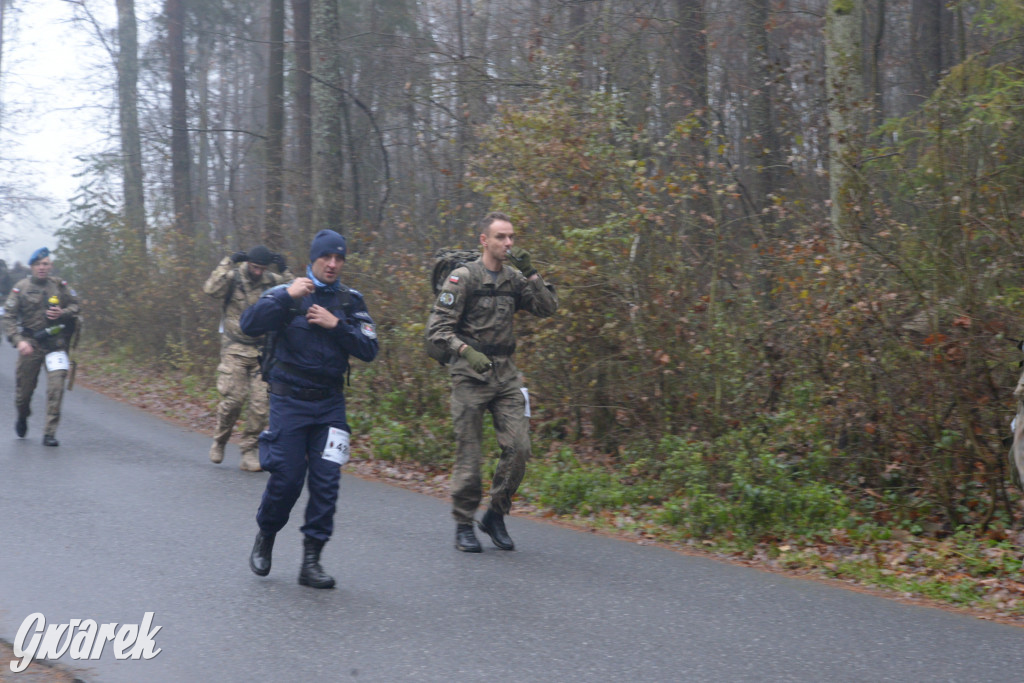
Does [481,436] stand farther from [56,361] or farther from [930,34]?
[930,34]

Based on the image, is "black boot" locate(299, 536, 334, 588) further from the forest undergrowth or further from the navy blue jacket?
the forest undergrowth

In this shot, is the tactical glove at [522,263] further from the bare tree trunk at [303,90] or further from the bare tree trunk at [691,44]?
the bare tree trunk at [303,90]

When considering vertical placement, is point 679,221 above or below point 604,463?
above

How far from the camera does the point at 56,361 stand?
11406 millimetres

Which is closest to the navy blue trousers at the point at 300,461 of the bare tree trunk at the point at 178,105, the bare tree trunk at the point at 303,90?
the bare tree trunk at the point at 303,90

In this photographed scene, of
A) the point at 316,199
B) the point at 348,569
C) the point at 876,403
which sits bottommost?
the point at 348,569

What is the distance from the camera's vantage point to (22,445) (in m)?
11.5

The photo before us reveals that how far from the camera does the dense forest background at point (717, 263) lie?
788cm

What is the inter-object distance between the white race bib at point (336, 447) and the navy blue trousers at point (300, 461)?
3 centimetres

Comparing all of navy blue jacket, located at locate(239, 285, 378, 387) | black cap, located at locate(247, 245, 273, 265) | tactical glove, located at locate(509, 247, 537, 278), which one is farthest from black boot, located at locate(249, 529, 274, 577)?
black cap, located at locate(247, 245, 273, 265)

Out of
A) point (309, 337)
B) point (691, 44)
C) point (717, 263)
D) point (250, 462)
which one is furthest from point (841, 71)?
point (309, 337)

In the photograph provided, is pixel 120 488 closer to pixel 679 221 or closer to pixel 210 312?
pixel 679 221

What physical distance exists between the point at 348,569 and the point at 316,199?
37.2 ft

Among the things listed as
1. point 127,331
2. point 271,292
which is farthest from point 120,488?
point 127,331
